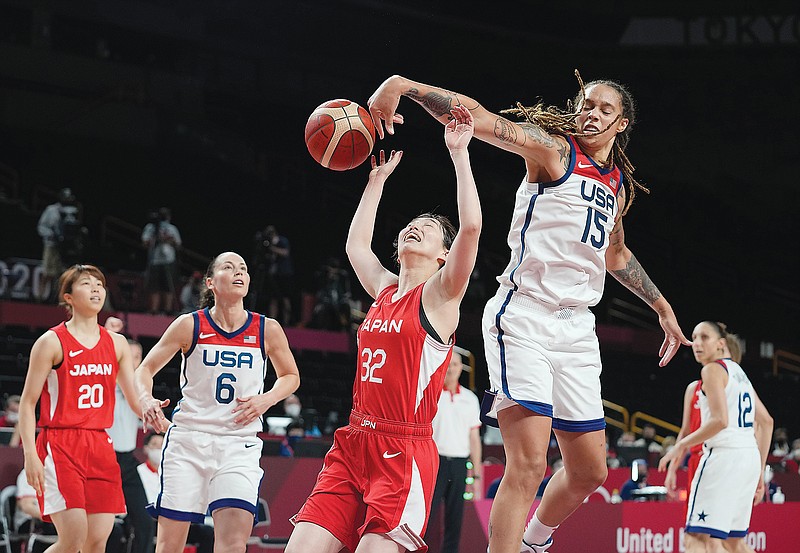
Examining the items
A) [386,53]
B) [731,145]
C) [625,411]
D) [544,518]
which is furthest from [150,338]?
[731,145]

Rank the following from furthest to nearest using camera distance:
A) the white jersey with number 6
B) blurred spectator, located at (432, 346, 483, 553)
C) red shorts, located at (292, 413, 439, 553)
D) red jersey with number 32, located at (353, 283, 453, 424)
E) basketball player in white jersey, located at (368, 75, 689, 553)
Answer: blurred spectator, located at (432, 346, 483, 553), the white jersey with number 6, basketball player in white jersey, located at (368, 75, 689, 553), red jersey with number 32, located at (353, 283, 453, 424), red shorts, located at (292, 413, 439, 553)

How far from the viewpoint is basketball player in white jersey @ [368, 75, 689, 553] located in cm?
442

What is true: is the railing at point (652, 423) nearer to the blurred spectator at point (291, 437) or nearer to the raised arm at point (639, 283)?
the blurred spectator at point (291, 437)

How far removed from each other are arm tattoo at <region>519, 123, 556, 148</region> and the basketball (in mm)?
900

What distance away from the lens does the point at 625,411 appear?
18.5 meters

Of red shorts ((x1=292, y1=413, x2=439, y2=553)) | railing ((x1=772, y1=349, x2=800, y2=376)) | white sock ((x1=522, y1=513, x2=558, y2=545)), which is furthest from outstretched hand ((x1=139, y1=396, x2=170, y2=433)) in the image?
railing ((x1=772, y1=349, x2=800, y2=376))

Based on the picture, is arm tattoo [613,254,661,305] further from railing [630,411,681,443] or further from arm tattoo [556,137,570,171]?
railing [630,411,681,443]

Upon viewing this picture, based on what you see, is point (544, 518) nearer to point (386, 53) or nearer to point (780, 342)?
point (780, 342)

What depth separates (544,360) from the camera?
4512mm

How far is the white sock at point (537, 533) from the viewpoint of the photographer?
4.91m

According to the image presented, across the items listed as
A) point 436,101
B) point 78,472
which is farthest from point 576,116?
point 78,472

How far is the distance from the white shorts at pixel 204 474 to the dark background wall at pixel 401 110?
16208 mm

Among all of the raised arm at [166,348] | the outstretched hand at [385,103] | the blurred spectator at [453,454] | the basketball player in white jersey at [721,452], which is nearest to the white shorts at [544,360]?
the outstretched hand at [385,103]

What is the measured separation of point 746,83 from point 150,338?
18383 millimetres
